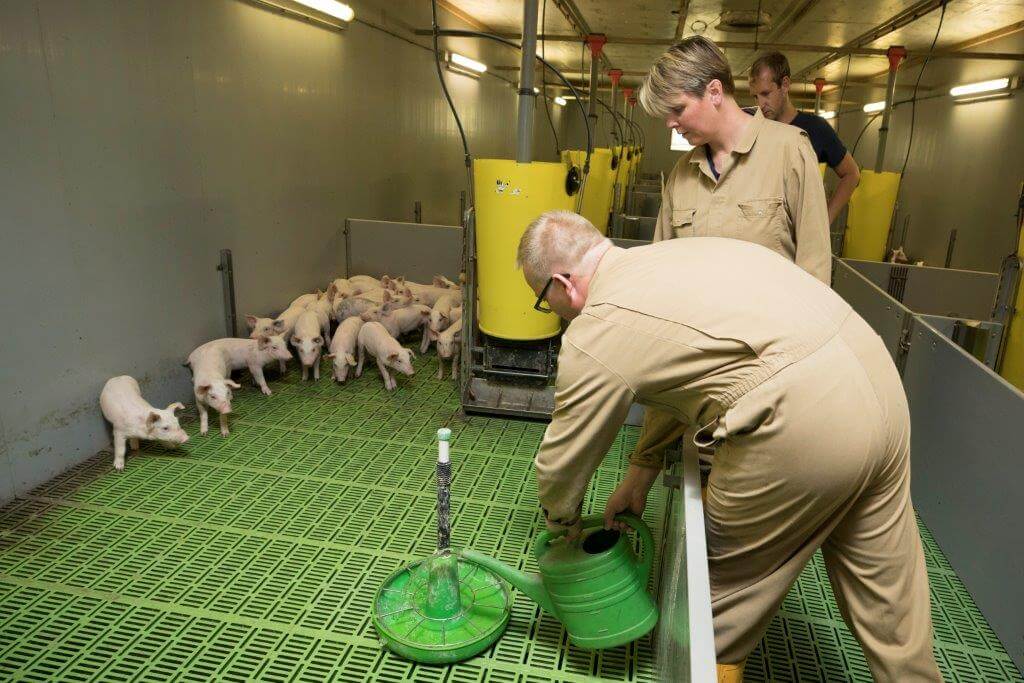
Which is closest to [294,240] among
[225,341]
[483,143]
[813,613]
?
[225,341]

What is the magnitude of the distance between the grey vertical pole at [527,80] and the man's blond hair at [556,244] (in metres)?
2.48

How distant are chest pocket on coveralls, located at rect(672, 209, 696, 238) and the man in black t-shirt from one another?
91 cm

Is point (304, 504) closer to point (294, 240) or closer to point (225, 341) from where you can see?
point (225, 341)

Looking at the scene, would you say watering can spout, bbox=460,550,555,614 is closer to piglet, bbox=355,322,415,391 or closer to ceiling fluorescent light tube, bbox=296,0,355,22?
piglet, bbox=355,322,415,391

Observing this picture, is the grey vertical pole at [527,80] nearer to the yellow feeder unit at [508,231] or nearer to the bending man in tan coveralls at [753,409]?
the yellow feeder unit at [508,231]

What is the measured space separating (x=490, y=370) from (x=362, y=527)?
1.67 m

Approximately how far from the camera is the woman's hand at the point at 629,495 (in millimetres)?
2332

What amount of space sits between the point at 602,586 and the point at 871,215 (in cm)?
670

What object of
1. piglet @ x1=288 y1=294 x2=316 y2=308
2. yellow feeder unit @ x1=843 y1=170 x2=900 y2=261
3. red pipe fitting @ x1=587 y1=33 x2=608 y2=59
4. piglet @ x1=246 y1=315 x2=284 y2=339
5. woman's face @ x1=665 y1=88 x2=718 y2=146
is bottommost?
piglet @ x1=246 y1=315 x2=284 y2=339

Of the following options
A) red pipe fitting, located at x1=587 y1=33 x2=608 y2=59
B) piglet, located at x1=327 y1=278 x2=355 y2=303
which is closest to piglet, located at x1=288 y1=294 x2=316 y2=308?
piglet, located at x1=327 y1=278 x2=355 y2=303

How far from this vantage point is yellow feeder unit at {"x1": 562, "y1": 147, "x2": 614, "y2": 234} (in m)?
6.87

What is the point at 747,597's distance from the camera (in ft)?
6.12

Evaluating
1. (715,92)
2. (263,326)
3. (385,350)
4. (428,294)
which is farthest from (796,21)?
(263,326)

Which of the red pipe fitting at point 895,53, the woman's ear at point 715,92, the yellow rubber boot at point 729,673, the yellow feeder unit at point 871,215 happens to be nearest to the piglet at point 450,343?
the woman's ear at point 715,92
